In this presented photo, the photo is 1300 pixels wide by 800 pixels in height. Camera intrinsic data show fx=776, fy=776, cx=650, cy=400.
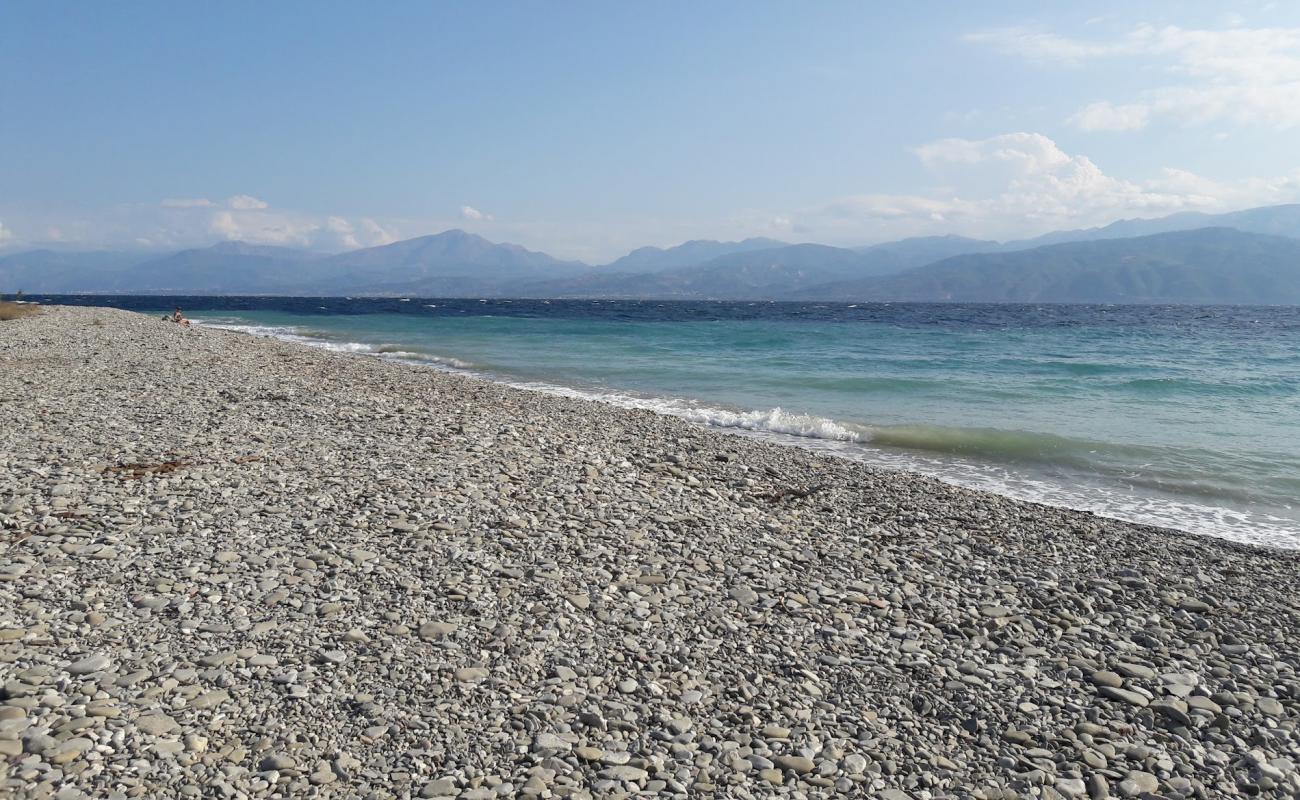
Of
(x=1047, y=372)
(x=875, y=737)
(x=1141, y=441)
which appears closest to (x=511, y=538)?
(x=875, y=737)

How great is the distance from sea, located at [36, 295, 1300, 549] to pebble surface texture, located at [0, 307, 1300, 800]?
Answer: 3726mm

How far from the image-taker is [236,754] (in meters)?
4.70

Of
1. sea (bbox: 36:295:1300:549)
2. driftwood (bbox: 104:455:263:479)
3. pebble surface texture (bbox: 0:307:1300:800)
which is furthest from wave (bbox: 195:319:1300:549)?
driftwood (bbox: 104:455:263:479)

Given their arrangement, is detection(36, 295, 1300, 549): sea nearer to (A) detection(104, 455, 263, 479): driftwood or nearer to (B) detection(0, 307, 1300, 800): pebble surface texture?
(B) detection(0, 307, 1300, 800): pebble surface texture

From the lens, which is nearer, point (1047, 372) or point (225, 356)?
point (225, 356)

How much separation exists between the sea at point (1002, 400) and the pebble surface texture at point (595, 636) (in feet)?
12.2

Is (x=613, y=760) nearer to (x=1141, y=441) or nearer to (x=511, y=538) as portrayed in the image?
(x=511, y=538)

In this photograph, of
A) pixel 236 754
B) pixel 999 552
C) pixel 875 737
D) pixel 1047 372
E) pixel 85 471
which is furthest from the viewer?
pixel 1047 372

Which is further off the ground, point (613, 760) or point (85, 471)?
point (85, 471)

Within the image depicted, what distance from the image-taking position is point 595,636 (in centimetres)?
652

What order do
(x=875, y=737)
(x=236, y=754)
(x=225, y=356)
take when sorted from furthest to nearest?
1. (x=225, y=356)
2. (x=875, y=737)
3. (x=236, y=754)

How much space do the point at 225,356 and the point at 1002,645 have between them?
26896 mm

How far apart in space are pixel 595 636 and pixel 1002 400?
900 inches

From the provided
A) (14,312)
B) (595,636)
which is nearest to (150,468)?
(595,636)
